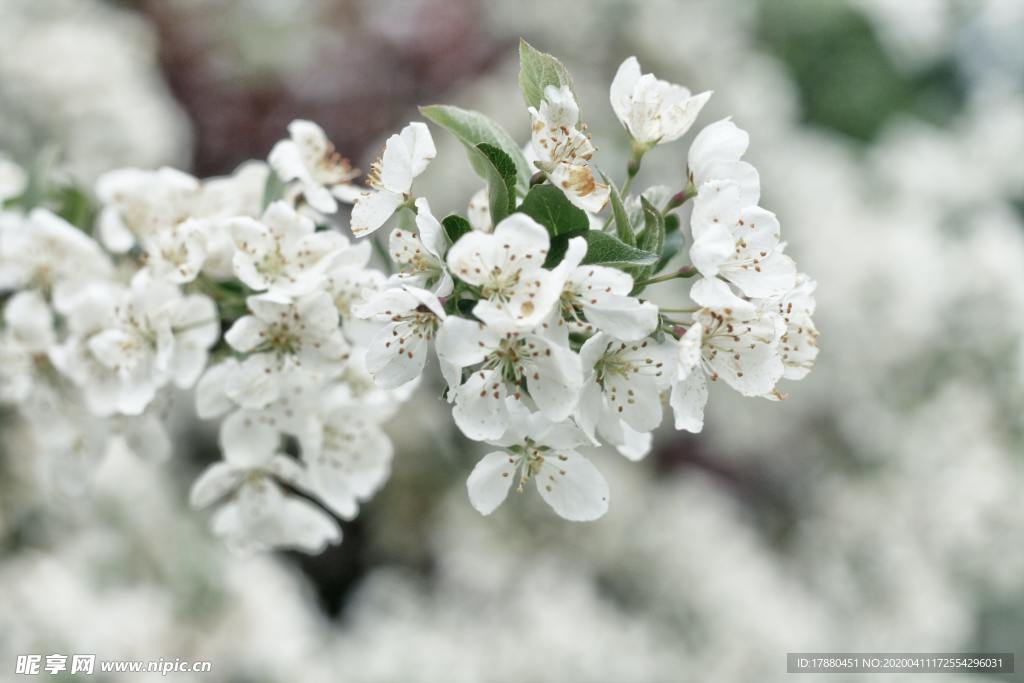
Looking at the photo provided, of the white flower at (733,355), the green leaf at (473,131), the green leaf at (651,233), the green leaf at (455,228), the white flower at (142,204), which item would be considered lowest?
the white flower at (142,204)

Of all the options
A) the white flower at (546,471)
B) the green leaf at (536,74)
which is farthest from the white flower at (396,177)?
the white flower at (546,471)

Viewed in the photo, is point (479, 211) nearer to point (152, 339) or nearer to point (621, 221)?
point (621, 221)

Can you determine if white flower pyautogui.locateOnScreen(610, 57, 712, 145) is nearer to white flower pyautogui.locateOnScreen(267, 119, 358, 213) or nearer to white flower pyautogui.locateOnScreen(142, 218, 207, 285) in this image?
white flower pyautogui.locateOnScreen(267, 119, 358, 213)

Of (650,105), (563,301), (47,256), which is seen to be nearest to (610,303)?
(563,301)

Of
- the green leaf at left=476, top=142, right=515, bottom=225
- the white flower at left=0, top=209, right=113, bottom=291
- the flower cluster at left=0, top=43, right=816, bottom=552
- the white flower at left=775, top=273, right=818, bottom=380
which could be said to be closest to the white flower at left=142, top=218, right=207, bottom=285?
the flower cluster at left=0, top=43, right=816, bottom=552

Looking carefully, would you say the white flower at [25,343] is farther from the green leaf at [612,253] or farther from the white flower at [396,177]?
the green leaf at [612,253]

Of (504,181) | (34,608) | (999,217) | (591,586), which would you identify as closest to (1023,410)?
(999,217)

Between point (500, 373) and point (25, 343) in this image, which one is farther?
point (25, 343)

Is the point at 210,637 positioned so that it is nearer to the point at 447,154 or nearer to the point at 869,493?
the point at 447,154
